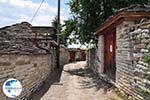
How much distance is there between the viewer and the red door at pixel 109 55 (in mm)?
14693

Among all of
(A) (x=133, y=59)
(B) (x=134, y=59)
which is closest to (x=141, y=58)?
(B) (x=134, y=59)

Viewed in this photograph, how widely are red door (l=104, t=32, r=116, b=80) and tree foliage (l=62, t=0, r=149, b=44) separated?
5.18 metres

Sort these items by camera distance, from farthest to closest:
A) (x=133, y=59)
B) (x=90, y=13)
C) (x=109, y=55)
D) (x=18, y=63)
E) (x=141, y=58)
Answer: (x=90, y=13) → (x=109, y=55) → (x=133, y=59) → (x=18, y=63) → (x=141, y=58)

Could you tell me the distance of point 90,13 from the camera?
22.6 m

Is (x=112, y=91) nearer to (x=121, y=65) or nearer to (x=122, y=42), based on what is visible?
(x=121, y=65)

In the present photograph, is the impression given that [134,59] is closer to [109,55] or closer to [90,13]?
[109,55]

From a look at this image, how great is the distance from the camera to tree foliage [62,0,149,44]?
21984 mm

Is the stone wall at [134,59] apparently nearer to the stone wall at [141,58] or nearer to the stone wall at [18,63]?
the stone wall at [141,58]

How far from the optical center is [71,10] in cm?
2408

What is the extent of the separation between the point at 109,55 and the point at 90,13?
7.14 meters

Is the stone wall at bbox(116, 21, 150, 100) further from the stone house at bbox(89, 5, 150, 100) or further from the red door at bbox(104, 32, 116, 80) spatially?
the red door at bbox(104, 32, 116, 80)

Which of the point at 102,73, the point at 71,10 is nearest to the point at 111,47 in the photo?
the point at 102,73

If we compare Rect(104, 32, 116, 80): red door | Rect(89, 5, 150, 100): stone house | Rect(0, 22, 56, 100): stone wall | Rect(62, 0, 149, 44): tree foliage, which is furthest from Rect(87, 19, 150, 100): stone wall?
Rect(62, 0, 149, 44): tree foliage

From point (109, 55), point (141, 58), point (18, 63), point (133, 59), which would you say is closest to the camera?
point (141, 58)
